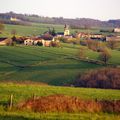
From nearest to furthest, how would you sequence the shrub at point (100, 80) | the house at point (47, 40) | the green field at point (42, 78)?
the green field at point (42, 78) → the shrub at point (100, 80) → the house at point (47, 40)

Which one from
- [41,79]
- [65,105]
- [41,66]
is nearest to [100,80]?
[41,79]

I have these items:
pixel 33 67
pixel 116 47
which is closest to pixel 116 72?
pixel 33 67

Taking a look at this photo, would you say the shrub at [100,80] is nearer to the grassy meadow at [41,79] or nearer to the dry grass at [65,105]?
the grassy meadow at [41,79]

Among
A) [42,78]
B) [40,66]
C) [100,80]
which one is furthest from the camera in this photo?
[40,66]

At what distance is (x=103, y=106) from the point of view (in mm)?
20031

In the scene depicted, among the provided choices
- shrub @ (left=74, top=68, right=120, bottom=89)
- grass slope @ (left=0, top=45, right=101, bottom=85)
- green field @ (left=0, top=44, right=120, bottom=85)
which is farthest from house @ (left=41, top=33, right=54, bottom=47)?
shrub @ (left=74, top=68, right=120, bottom=89)

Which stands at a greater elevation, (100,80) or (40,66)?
(100,80)

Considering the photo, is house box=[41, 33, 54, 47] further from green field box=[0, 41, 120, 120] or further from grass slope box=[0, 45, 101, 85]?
grass slope box=[0, 45, 101, 85]

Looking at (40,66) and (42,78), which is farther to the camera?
(40,66)

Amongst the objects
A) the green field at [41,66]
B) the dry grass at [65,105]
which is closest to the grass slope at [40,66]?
the green field at [41,66]

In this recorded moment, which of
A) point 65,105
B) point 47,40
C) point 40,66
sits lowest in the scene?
point 47,40

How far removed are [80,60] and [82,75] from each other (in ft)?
65.3

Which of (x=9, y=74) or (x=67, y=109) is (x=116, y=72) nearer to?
(x=9, y=74)

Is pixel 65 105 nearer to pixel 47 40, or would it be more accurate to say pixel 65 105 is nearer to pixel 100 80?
pixel 100 80
